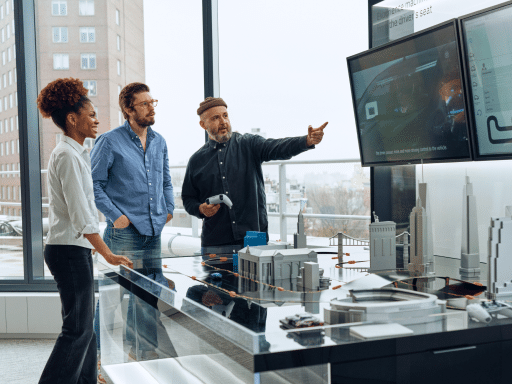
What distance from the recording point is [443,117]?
1.97 meters

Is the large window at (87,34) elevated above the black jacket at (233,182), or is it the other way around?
the large window at (87,34)

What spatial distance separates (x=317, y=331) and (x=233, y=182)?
163cm

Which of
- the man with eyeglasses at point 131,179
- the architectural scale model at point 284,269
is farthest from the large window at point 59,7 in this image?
the architectural scale model at point 284,269

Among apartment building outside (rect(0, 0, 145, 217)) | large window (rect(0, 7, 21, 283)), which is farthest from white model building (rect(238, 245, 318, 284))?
large window (rect(0, 7, 21, 283))

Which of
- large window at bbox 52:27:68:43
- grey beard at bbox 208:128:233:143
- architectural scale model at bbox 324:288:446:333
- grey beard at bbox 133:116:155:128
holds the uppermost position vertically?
large window at bbox 52:27:68:43

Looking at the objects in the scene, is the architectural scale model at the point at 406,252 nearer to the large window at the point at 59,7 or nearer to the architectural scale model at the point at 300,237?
the architectural scale model at the point at 300,237

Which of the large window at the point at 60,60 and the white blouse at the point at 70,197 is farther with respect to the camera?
the large window at the point at 60,60

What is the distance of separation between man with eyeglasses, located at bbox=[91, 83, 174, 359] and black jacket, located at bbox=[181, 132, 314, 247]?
0.18 m

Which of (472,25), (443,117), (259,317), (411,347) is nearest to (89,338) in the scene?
(259,317)

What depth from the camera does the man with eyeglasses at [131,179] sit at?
2.52 metres

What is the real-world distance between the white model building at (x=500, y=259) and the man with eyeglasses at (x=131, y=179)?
5.38 ft

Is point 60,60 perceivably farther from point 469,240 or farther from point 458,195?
point 469,240

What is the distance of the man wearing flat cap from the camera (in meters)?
2.54

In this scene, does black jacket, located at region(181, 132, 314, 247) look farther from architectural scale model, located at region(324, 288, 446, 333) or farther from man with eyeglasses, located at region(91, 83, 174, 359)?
architectural scale model, located at region(324, 288, 446, 333)
